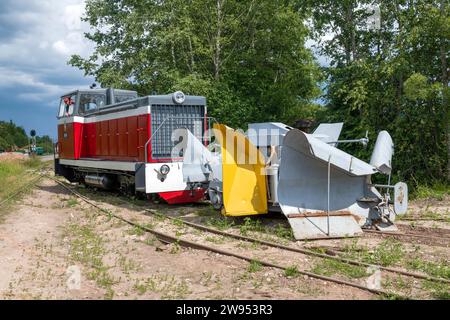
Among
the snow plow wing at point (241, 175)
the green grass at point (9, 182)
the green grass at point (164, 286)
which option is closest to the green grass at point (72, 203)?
the green grass at point (9, 182)

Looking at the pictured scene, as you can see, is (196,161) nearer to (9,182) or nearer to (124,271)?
(124,271)

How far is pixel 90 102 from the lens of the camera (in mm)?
15625

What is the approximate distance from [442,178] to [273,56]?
1093 centimetres

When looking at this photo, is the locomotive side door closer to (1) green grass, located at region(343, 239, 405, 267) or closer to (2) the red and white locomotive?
(2) the red and white locomotive

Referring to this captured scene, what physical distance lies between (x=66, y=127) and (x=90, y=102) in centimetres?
149

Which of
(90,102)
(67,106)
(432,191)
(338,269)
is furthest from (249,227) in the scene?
(67,106)

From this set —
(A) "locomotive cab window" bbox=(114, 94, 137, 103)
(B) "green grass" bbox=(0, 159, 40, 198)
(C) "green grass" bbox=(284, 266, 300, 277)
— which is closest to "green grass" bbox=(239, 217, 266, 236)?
(C) "green grass" bbox=(284, 266, 300, 277)

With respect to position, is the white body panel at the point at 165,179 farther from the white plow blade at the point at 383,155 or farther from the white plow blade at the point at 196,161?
the white plow blade at the point at 383,155

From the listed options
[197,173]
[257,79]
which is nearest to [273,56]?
[257,79]

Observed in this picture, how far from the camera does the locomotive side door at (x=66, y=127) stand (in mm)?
15758

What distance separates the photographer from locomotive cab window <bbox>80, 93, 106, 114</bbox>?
15.4 meters

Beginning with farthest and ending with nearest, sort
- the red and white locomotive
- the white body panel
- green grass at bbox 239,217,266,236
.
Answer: the red and white locomotive < the white body panel < green grass at bbox 239,217,266,236

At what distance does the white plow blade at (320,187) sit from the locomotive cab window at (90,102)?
29.9ft

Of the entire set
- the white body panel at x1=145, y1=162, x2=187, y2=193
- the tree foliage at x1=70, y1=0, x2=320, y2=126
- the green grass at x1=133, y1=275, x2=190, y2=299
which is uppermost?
the tree foliage at x1=70, y1=0, x2=320, y2=126
